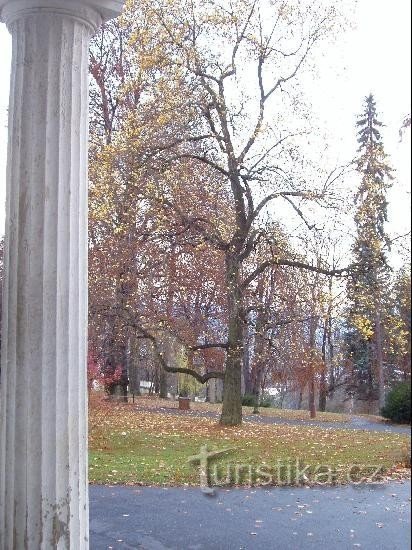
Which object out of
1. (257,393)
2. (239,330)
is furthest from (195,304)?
(257,393)

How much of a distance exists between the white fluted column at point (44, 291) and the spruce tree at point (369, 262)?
1690mm

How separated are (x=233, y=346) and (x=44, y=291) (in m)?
3.71

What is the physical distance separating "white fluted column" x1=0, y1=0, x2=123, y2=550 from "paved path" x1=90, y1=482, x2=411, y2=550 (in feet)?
4.70

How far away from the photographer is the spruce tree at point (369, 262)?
2.96 metres

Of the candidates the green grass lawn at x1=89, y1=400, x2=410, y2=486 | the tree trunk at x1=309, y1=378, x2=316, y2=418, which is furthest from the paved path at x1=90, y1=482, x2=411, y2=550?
the tree trunk at x1=309, y1=378, x2=316, y2=418

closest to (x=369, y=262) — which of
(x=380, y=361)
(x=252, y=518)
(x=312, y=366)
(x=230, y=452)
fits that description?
(x=312, y=366)

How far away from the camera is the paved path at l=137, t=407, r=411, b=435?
9.63 feet

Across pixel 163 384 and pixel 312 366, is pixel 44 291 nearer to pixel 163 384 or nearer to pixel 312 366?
pixel 312 366

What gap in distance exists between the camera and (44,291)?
1.24m

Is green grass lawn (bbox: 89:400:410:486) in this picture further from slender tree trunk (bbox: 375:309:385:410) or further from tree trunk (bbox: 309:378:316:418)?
slender tree trunk (bbox: 375:309:385:410)

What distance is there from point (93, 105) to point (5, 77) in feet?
3.92

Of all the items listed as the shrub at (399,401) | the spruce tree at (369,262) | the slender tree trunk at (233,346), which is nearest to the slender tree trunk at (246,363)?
the slender tree trunk at (233,346)

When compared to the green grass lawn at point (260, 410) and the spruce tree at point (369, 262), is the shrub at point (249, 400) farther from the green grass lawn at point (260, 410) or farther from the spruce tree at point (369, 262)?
the spruce tree at point (369, 262)

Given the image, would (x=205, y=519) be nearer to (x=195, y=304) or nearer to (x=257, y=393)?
(x=257, y=393)
